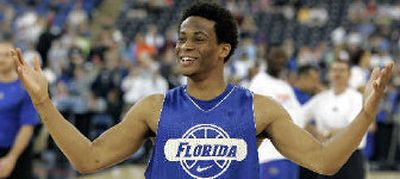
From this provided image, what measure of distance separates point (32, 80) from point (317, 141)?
1.27m

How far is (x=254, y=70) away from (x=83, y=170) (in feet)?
22.2

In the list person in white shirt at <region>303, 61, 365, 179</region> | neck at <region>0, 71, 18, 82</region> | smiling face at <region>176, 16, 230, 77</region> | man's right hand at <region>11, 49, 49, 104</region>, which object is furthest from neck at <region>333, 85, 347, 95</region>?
man's right hand at <region>11, 49, 49, 104</region>

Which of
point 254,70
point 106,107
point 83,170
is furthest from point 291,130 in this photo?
point 106,107

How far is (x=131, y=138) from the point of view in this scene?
406 cm

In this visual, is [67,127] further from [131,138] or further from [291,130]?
[291,130]

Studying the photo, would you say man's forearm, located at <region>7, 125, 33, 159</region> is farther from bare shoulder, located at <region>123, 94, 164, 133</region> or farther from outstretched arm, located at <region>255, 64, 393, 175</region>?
outstretched arm, located at <region>255, 64, 393, 175</region>

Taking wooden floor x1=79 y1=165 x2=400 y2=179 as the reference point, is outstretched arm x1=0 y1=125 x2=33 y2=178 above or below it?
above

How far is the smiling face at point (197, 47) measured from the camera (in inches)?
158

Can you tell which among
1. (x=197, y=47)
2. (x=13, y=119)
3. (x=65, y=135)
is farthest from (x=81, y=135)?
(x=13, y=119)

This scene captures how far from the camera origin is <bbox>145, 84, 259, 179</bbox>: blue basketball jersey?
397 cm

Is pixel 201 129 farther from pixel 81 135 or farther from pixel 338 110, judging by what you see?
pixel 338 110

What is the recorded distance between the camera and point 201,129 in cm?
402

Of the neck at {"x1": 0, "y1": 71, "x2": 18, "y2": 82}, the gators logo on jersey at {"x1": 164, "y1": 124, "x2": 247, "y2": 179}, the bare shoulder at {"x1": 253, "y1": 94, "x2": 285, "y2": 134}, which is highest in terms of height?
the bare shoulder at {"x1": 253, "y1": 94, "x2": 285, "y2": 134}

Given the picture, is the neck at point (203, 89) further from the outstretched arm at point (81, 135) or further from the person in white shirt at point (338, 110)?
the person in white shirt at point (338, 110)
